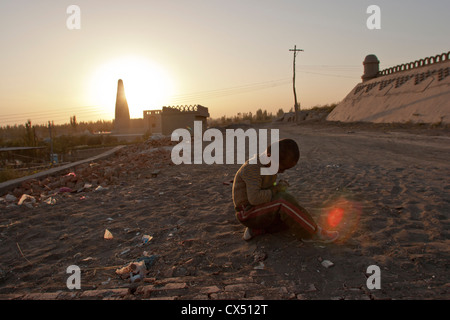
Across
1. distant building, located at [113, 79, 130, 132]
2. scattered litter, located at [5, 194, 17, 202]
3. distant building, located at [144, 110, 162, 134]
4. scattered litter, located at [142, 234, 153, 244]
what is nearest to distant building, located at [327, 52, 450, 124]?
scattered litter, located at [142, 234, 153, 244]

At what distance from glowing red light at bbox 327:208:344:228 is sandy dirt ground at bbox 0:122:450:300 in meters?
0.01

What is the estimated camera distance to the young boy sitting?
110 inches

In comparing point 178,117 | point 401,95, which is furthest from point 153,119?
point 401,95

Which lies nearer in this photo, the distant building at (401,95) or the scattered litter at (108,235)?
the scattered litter at (108,235)

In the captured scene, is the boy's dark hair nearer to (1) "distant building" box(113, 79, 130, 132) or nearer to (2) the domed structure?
(2) the domed structure

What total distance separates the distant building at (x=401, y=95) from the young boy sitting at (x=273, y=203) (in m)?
16.7

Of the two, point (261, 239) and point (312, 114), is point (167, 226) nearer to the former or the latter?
point (261, 239)

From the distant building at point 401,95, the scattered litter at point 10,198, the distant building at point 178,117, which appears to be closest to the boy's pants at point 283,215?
the scattered litter at point 10,198

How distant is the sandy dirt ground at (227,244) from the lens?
228 centimetres

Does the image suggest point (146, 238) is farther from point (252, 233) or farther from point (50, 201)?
point (50, 201)

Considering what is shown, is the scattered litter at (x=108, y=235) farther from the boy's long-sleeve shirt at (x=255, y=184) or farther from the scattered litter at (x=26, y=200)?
the scattered litter at (x=26, y=200)

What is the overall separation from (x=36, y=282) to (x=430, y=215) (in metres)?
4.22

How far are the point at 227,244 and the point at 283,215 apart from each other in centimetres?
71
